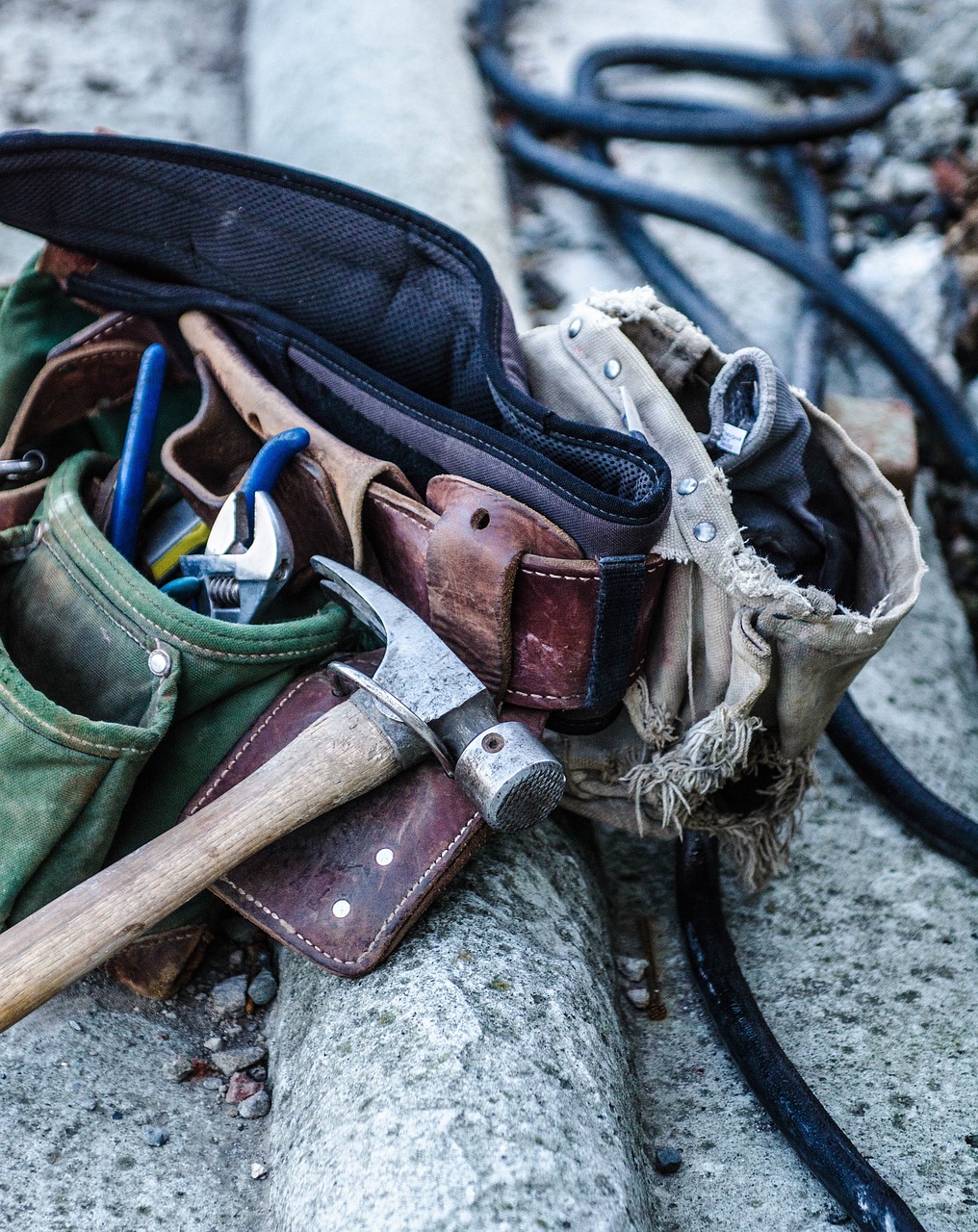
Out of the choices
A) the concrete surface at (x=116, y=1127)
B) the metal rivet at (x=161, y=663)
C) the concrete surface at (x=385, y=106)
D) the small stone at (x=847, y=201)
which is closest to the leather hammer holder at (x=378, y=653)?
the metal rivet at (x=161, y=663)

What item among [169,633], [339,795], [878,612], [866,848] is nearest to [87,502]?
[169,633]

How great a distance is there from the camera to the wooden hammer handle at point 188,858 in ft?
3.61

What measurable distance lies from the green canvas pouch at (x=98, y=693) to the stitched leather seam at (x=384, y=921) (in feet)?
0.40

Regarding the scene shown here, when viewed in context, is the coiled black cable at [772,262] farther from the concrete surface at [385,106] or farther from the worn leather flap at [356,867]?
the worn leather flap at [356,867]

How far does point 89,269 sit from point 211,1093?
52.7 inches

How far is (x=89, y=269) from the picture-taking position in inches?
69.7

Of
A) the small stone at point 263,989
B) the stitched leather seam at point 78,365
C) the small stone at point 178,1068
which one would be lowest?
the small stone at point 263,989

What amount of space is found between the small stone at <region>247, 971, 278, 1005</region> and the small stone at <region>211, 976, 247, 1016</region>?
1 centimetres

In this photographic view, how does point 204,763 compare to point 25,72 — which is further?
point 25,72

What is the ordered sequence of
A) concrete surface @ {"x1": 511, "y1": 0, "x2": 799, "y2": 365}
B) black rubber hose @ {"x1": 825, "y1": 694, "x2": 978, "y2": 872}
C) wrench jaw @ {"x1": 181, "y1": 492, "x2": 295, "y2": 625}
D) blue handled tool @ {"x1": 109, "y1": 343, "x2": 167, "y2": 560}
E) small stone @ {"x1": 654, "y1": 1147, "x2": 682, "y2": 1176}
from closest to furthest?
small stone @ {"x1": 654, "y1": 1147, "x2": 682, "y2": 1176}
wrench jaw @ {"x1": 181, "y1": 492, "x2": 295, "y2": 625}
blue handled tool @ {"x1": 109, "y1": 343, "x2": 167, "y2": 560}
black rubber hose @ {"x1": 825, "y1": 694, "x2": 978, "y2": 872}
concrete surface @ {"x1": 511, "y1": 0, "x2": 799, "y2": 365}

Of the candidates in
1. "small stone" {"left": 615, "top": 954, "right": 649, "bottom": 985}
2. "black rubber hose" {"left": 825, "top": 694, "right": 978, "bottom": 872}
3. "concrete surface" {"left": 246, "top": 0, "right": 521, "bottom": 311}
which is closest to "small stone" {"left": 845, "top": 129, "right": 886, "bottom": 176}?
"concrete surface" {"left": 246, "top": 0, "right": 521, "bottom": 311}

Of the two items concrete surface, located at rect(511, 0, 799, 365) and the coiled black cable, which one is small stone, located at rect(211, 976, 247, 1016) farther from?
concrete surface, located at rect(511, 0, 799, 365)

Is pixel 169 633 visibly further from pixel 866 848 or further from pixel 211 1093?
pixel 866 848

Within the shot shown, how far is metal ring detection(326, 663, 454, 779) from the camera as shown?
1.22m
